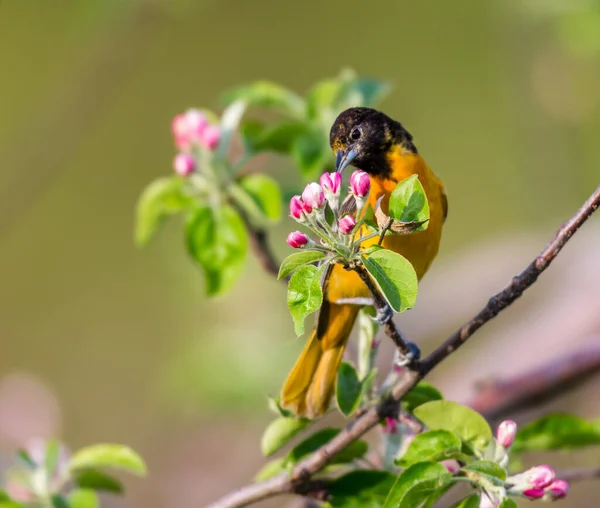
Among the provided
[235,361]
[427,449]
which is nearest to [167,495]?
[235,361]

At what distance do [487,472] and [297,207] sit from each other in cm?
66

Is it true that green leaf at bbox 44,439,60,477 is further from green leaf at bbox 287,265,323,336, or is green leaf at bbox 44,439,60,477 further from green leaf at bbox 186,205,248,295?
green leaf at bbox 287,265,323,336

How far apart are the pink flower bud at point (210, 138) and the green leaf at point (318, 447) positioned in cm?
103

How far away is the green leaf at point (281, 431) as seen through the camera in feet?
6.91

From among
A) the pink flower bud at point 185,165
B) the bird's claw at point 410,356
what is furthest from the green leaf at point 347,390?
the pink flower bud at point 185,165

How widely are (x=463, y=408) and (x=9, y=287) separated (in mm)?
8418

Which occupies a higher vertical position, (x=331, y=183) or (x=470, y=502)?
(x=331, y=183)

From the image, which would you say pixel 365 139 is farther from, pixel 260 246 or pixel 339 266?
pixel 260 246

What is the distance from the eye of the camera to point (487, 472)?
177 cm

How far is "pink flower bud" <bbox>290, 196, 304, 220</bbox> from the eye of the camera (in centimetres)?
165

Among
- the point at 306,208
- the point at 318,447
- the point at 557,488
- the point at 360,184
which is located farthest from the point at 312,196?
the point at 557,488

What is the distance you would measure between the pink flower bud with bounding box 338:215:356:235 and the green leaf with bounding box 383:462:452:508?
476 millimetres

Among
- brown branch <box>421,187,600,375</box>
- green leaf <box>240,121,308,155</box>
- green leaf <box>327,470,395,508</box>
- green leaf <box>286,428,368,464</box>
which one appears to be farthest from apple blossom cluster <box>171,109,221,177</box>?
brown branch <box>421,187,600,375</box>

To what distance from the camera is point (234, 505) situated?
202 centimetres
